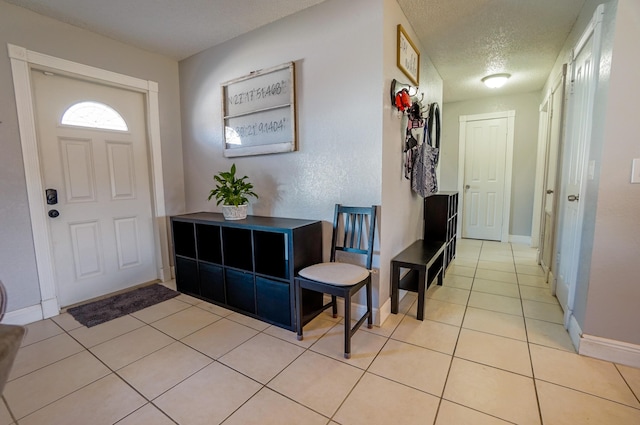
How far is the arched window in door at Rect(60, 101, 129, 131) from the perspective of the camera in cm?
251

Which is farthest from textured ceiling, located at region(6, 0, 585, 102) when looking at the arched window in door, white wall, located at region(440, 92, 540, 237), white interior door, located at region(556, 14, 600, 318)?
white wall, located at region(440, 92, 540, 237)

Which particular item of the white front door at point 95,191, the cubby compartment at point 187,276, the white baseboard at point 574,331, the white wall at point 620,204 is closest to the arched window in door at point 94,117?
the white front door at point 95,191

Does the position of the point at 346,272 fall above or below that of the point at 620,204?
below

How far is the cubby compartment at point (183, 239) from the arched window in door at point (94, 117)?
113 cm

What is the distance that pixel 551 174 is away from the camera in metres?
3.04

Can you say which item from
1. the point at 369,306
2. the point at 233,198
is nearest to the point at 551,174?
the point at 369,306

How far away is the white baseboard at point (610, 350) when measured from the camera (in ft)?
5.37

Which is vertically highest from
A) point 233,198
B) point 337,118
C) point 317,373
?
point 337,118

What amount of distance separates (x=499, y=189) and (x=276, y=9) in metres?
4.30

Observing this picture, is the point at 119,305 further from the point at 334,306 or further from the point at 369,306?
the point at 369,306

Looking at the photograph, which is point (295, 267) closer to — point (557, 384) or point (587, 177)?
point (557, 384)

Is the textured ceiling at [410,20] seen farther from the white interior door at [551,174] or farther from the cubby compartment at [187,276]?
the cubby compartment at [187,276]

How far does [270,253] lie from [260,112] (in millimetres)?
1260

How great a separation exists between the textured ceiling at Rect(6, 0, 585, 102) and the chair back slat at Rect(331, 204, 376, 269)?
1611 millimetres
